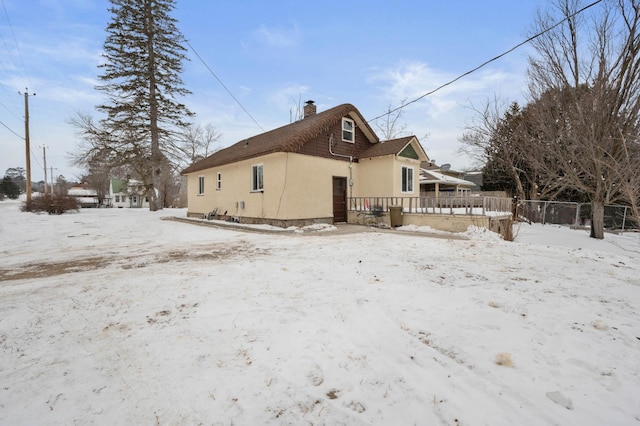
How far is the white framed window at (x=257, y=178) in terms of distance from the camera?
1340cm

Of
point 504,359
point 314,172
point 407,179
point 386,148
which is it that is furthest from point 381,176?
point 504,359

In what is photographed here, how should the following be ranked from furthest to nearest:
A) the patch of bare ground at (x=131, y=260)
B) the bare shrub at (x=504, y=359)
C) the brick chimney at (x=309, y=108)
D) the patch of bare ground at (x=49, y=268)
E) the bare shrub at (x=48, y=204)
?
the bare shrub at (x=48, y=204)
the brick chimney at (x=309, y=108)
the patch of bare ground at (x=131, y=260)
the patch of bare ground at (x=49, y=268)
the bare shrub at (x=504, y=359)

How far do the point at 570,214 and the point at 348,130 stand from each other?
15.8 meters

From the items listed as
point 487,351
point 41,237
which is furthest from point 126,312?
point 41,237

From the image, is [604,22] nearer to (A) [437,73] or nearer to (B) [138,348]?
(A) [437,73]

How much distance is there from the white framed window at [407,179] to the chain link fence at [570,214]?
828cm

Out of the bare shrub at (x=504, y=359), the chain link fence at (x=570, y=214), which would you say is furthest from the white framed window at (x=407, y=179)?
the bare shrub at (x=504, y=359)

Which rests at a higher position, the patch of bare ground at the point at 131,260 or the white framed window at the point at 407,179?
the white framed window at the point at 407,179

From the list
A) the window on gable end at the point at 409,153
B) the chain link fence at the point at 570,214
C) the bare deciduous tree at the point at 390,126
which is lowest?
the chain link fence at the point at 570,214

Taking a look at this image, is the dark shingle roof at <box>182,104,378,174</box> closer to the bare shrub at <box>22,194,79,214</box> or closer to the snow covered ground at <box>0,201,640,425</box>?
the snow covered ground at <box>0,201,640,425</box>

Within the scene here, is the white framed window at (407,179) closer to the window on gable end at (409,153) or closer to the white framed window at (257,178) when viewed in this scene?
the window on gable end at (409,153)

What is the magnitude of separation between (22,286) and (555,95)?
19.5 meters

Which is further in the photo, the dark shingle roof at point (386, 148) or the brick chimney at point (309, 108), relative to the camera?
the brick chimney at point (309, 108)

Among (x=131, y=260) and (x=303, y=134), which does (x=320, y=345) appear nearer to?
(x=131, y=260)
